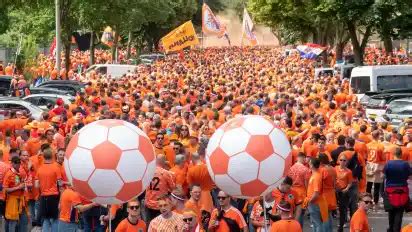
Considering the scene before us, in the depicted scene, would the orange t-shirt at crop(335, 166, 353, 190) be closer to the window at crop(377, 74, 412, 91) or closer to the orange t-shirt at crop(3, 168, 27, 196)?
the orange t-shirt at crop(3, 168, 27, 196)

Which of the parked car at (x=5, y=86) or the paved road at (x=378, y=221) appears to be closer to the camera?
the paved road at (x=378, y=221)

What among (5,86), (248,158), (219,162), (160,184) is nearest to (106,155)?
(219,162)

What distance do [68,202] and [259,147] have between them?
379 centimetres

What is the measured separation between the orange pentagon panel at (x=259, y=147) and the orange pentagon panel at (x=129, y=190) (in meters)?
1.08

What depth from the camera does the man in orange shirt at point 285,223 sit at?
35.1ft

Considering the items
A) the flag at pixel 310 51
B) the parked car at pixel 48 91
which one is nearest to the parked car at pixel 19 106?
the parked car at pixel 48 91

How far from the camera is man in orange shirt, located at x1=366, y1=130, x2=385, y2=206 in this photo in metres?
17.7

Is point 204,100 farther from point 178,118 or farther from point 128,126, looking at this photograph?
point 128,126

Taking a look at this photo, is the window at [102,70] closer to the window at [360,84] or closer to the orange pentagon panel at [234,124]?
the window at [360,84]

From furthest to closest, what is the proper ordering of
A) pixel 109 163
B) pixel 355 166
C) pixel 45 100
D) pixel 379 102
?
pixel 45 100 → pixel 379 102 → pixel 355 166 → pixel 109 163

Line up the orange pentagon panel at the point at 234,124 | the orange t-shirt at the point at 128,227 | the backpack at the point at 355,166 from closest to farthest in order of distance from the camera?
1. the orange pentagon panel at the point at 234,124
2. the orange t-shirt at the point at 128,227
3. the backpack at the point at 355,166

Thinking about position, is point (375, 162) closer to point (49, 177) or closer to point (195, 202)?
point (49, 177)

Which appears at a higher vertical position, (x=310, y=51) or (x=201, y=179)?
(x=310, y=51)

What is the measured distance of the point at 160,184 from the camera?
1316cm
